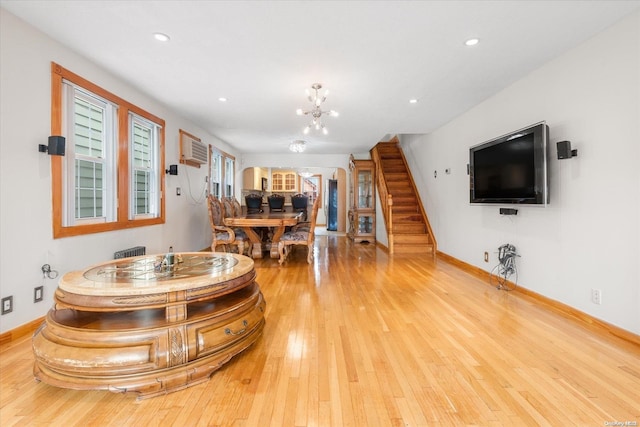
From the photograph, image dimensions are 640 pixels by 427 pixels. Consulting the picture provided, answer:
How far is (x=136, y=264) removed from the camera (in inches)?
85.5

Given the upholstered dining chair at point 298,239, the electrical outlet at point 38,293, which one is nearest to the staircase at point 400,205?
the upholstered dining chair at point 298,239

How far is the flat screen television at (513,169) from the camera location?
278 centimetres

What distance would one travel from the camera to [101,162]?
311 cm

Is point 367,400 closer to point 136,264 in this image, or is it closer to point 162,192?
point 136,264

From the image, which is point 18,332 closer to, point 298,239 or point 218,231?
point 218,231

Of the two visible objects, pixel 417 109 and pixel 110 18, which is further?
pixel 417 109

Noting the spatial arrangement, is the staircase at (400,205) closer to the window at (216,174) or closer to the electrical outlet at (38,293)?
the window at (216,174)

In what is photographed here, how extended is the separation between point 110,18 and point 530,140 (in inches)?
151

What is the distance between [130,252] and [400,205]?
518 cm

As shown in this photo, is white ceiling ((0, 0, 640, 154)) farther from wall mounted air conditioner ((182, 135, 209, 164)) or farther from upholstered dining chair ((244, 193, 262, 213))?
upholstered dining chair ((244, 193, 262, 213))

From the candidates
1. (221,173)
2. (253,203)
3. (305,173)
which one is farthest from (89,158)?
(305,173)

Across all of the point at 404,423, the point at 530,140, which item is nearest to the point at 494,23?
the point at 530,140

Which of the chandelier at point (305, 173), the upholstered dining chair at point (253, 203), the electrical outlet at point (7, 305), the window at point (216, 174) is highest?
the chandelier at point (305, 173)

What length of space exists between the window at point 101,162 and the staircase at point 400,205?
4228 millimetres
